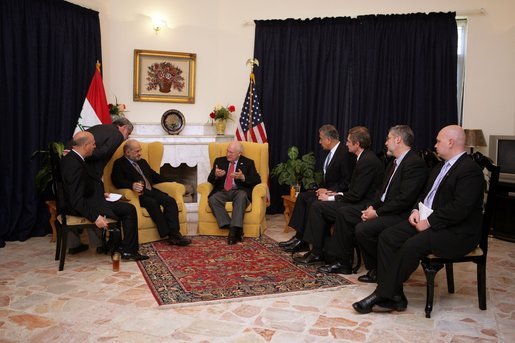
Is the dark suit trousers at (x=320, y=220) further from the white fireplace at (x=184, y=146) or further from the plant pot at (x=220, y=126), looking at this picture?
the plant pot at (x=220, y=126)

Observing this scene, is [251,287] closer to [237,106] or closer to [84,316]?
[84,316]

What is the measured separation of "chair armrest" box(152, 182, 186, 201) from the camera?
5.84 m

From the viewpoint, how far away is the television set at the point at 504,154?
20.4 ft

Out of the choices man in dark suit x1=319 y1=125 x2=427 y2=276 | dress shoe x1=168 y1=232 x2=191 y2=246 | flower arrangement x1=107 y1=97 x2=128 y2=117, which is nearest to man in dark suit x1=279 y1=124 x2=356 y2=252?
man in dark suit x1=319 y1=125 x2=427 y2=276

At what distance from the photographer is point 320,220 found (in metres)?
4.88

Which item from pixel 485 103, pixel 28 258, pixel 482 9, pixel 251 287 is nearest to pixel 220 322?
pixel 251 287

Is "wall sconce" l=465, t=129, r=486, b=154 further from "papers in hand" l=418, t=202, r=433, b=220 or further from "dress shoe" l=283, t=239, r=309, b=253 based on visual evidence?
"papers in hand" l=418, t=202, r=433, b=220

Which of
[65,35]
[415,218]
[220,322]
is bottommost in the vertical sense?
[220,322]

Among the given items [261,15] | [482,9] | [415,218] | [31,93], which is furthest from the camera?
[261,15]

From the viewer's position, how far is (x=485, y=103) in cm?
688

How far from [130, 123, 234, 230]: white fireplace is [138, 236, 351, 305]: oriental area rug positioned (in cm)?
183

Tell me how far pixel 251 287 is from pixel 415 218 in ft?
4.83

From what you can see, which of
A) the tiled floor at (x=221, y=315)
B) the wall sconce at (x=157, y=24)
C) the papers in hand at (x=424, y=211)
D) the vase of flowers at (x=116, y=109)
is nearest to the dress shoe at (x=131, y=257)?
the tiled floor at (x=221, y=315)

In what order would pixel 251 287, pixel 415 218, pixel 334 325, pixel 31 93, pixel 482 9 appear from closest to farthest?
pixel 334 325 < pixel 415 218 < pixel 251 287 < pixel 31 93 < pixel 482 9
